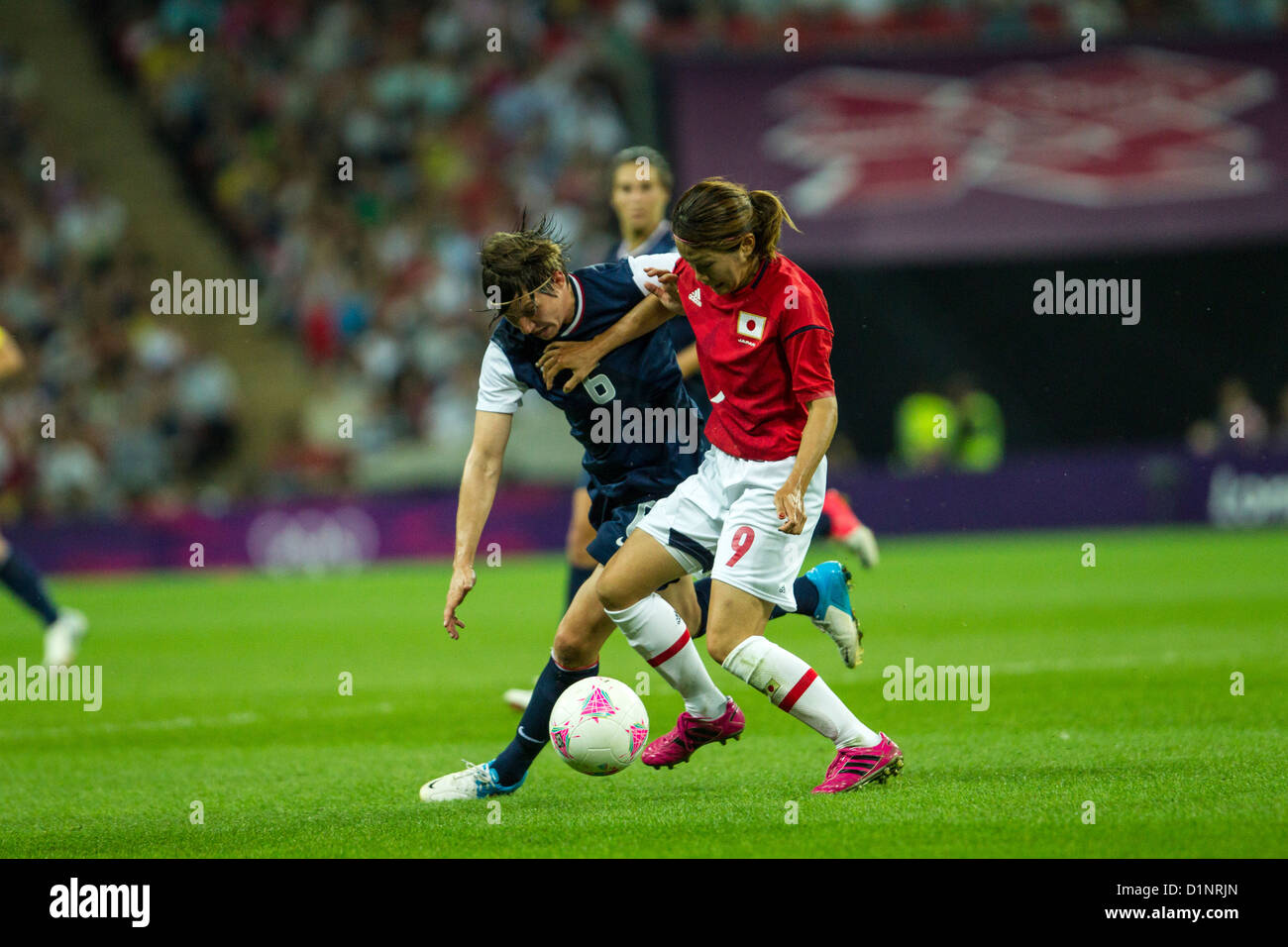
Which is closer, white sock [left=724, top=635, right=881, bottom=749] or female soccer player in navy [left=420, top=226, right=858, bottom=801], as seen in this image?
white sock [left=724, top=635, right=881, bottom=749]

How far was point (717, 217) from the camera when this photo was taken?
5055mm

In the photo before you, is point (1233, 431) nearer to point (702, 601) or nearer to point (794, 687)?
point (702, 601)

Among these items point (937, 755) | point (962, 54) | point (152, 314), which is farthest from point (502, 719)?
point (152, 314)

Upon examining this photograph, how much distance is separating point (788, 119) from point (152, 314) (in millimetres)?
9085

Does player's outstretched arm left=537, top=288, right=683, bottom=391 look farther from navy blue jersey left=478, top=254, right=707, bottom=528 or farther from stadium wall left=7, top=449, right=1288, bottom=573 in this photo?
stadium wall left=7, top=449, right=1288, bottom=573

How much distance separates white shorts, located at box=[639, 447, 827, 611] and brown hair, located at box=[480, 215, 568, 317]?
92 cm

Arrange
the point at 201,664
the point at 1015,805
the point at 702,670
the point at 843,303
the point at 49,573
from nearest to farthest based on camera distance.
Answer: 1. the point at 1015,805
2. the point at 702,670
3. the point at 201,664
4. the point at 49,573
5. the point at 843,303

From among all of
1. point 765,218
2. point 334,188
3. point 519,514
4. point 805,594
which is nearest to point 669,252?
point 765,218

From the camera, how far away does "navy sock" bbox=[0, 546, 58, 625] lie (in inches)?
384

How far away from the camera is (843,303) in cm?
1975

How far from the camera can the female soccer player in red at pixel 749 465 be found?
5.11 metres

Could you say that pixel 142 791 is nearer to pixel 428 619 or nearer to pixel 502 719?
pixel 502 719
